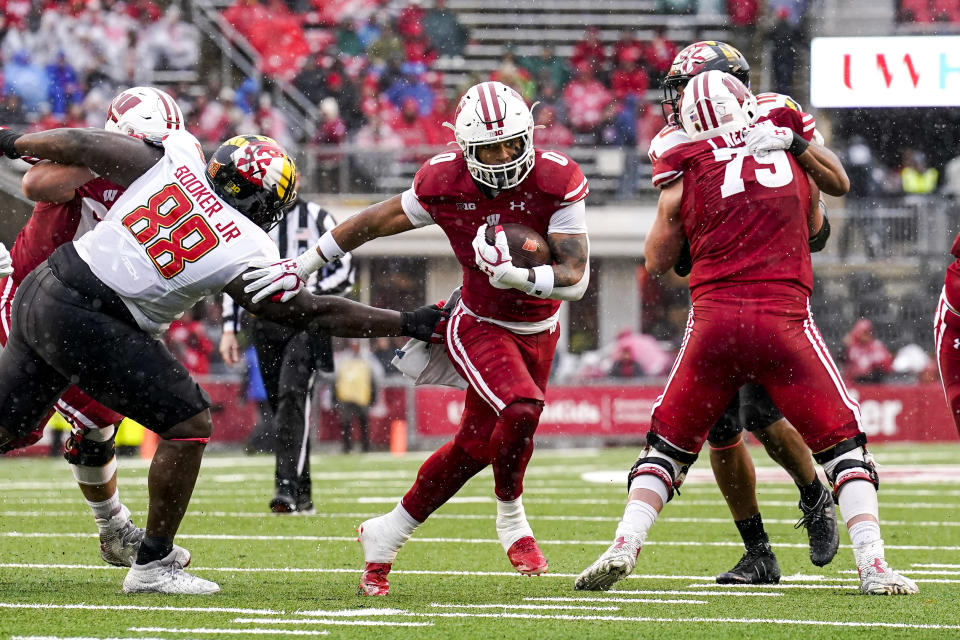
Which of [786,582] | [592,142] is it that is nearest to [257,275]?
[786,582]

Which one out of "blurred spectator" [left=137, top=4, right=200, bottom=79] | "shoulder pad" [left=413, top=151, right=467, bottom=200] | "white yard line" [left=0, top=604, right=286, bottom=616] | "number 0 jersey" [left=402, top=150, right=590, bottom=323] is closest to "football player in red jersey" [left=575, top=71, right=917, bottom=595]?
"number 0 jersey" [left=402, top=150, right=590, bottom=323]

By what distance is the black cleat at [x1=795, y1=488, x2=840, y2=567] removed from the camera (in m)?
5.47

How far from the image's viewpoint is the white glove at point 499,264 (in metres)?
4.98

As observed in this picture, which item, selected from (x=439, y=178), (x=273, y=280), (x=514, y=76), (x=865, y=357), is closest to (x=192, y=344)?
(x=514, y=76)

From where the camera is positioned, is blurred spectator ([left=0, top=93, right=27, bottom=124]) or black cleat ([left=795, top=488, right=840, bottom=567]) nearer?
black cleat ([left=795, top=488, right=840, bottom=567])

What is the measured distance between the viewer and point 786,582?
539 centimetres

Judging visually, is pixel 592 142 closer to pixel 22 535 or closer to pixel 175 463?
pixel 22 535

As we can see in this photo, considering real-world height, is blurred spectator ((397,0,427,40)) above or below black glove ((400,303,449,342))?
→ below

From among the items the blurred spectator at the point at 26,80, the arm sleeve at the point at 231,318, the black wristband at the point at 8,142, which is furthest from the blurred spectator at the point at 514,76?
the black wristband at the point at 8,142

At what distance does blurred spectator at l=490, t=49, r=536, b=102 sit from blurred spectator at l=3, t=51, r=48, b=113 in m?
5.58

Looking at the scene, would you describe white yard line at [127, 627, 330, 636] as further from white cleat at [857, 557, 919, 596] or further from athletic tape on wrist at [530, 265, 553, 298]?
white cleat at [857, 557, 919, 596]

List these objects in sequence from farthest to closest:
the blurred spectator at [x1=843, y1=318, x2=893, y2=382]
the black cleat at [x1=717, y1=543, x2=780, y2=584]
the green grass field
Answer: the blurred spectator at [x1=843, y1=318, x2=893, y2=382] → the black cleat at [x1=717, y1=543, x2=780, y2=584] → the green grass field

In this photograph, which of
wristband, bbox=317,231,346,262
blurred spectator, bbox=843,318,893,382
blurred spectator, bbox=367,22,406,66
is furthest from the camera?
blurred spectator, bbox=367,22,406,66

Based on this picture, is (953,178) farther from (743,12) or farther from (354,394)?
(354,394)
